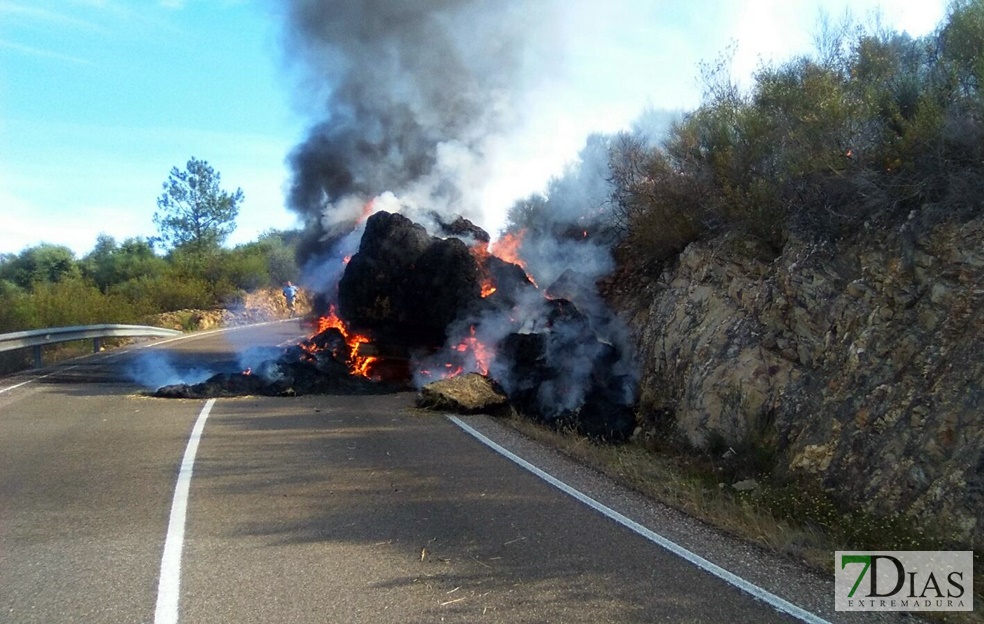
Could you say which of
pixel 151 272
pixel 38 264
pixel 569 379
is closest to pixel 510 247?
pixel 569 379

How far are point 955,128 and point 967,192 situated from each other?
0.93m

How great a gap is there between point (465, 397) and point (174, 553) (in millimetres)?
6451

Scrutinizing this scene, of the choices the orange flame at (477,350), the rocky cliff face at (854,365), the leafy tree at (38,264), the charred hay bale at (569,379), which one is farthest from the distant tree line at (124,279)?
the rocky cliff face at (854,365)

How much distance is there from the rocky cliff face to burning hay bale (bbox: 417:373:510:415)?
217 cm

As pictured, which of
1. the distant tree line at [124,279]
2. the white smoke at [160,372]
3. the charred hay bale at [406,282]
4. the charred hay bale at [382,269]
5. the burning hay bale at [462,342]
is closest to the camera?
the burning hay bale at [462,342]

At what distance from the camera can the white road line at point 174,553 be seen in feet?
14.7

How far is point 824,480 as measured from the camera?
7.31 metres

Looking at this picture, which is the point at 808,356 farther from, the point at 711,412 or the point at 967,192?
the point at 967,192

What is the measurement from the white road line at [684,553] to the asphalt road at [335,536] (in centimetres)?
9

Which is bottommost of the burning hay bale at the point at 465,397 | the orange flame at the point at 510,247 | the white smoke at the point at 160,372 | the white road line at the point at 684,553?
the white road line at the point at 684,553

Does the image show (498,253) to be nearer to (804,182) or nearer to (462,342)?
(462,342)

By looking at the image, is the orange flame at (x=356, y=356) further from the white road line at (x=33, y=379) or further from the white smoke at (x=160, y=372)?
the white road line at (x=33, y=379)

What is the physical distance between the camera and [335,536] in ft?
19.2

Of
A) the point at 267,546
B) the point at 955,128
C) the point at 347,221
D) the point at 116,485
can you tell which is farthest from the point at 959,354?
the point at 347,221
